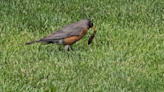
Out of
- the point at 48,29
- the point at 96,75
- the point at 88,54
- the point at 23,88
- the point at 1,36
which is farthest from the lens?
the point at 48,29

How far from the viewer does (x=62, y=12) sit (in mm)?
10859

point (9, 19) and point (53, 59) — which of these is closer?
point (53, 59)

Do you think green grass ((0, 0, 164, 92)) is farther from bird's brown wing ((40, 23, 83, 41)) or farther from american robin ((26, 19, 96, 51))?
bird's brown wing ((40, 23, 83, 41))

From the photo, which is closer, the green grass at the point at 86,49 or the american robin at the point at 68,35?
the green grass at the point at 86,49

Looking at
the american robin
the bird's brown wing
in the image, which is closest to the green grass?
the american robin

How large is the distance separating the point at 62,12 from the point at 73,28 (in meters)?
2.19

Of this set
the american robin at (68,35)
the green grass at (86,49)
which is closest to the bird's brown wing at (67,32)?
the american robin at (68,35)

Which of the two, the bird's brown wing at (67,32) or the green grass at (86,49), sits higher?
the bird's brown wing at (67,32)

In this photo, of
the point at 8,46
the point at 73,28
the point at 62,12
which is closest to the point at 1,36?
the point at 8,46

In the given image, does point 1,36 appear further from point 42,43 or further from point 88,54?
point 88,54

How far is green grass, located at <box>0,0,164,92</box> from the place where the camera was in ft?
22.0

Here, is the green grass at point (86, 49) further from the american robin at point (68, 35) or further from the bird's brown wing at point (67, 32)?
the bird's brown wing at point (67, 32)

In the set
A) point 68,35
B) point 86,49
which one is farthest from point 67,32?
point 86,49

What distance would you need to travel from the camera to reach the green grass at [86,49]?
6.70m
